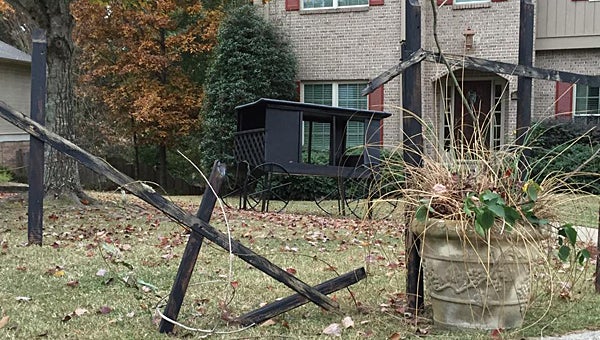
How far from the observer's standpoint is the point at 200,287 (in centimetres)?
439

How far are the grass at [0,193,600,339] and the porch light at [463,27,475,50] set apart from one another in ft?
28.0

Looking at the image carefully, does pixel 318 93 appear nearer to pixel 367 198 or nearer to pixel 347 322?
pixel 367 198

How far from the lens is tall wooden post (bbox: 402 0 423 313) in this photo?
11.7 feet

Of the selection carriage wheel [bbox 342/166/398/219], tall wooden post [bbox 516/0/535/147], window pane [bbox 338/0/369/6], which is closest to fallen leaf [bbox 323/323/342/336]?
carriage wheel [bbox 342/166/398/219]

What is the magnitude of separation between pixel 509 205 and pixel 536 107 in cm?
1313

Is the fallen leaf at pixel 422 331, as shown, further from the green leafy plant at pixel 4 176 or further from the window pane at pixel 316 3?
the green leafy plant at pixel 4 176

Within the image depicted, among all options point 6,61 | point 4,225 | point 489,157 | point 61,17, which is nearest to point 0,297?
point 489,157

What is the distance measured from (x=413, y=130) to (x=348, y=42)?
12020mm

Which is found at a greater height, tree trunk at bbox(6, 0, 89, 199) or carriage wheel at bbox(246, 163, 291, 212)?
tree trunk at bbox(6, 0, 89, 199)

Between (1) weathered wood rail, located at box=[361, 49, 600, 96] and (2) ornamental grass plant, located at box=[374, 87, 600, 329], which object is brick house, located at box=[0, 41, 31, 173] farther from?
(2) ornamental grass plant, located at box=[374, 87, 600, 329]

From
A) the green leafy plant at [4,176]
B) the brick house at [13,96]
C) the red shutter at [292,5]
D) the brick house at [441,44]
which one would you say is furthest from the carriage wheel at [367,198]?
the brick house at [13,96]

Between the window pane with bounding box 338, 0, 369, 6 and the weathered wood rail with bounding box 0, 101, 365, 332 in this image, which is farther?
the window pane with bounding box 338, 0, 369, 6

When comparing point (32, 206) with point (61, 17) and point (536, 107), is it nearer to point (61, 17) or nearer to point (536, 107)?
point (61, 17)

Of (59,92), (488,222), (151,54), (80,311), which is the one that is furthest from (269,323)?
(151,54)
